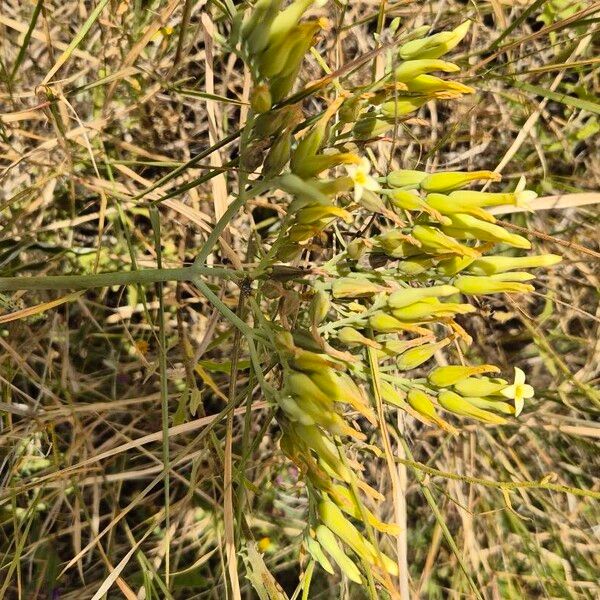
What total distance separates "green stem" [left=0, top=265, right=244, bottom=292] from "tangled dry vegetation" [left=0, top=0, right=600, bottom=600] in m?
0.60

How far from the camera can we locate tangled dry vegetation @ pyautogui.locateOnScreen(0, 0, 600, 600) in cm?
188

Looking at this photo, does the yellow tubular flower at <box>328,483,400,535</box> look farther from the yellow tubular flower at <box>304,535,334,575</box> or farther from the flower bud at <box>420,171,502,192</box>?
the flower bud at <box>420,171,502,192</box>

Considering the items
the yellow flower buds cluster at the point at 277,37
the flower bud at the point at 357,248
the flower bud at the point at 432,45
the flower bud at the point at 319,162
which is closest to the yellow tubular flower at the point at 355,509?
the flower bud at the point at 357,248

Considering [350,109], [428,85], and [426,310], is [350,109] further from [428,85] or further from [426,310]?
[426,310]

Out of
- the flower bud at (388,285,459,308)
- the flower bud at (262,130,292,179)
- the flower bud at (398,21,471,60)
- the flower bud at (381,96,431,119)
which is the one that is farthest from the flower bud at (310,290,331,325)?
the flower bud at (398,21,471,60)

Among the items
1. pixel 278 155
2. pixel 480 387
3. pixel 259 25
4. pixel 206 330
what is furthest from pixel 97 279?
pixel 206 330

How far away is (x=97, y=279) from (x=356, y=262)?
0.43 m

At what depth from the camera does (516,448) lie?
2.26 metres

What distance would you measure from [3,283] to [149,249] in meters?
0.95

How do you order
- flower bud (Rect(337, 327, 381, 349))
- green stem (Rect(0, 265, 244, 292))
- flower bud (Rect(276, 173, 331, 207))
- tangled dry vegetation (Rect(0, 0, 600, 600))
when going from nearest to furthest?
flower bud (Rect(276, 173, 331, 207))
green stem (Rect(0, 265, 244, 292))
flower bud (Rect(337, 327, 381, 349))
tangled dry vegetation (Rect(0, 0, 600, 600))

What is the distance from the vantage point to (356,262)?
1216 mm

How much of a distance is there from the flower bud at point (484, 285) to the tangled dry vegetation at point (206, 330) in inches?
27.1

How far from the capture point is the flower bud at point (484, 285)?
117cm

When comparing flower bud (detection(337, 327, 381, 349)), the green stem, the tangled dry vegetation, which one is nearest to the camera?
the green stem
